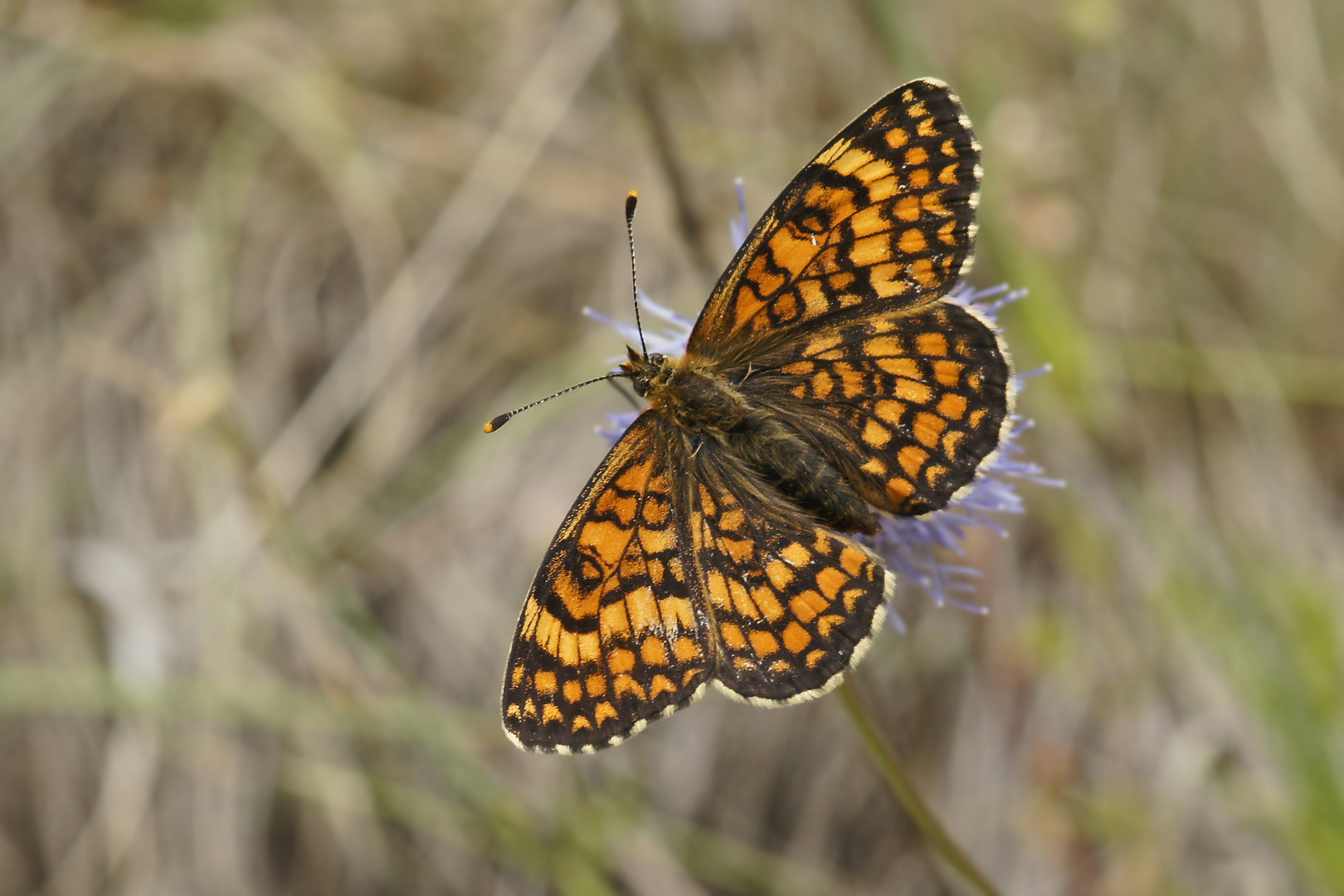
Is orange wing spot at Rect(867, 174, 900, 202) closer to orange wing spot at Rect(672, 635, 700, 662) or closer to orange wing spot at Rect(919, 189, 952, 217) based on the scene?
orange wing spot at Rect(919, 189, 952, 217)

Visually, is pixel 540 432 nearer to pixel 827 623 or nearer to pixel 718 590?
→ pixel 718 590

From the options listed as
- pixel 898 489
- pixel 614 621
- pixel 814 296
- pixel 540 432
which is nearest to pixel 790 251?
pixel 814 296

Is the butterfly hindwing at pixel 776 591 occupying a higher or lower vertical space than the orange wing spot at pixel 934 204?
lower

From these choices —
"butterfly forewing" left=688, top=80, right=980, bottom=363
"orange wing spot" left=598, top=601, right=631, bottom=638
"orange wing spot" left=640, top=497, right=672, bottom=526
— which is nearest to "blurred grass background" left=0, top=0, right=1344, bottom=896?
"butterfly forewing" left=688, top=80, right=980, bottom=363

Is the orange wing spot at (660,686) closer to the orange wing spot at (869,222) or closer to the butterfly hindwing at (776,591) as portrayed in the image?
the butterfly hindwing at (776,591)

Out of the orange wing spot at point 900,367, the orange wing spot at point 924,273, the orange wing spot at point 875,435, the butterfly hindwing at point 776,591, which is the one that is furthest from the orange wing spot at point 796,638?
the orange wing spot at point 924,273

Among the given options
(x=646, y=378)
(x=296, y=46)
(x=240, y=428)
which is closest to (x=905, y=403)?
(x=646, y=378)
